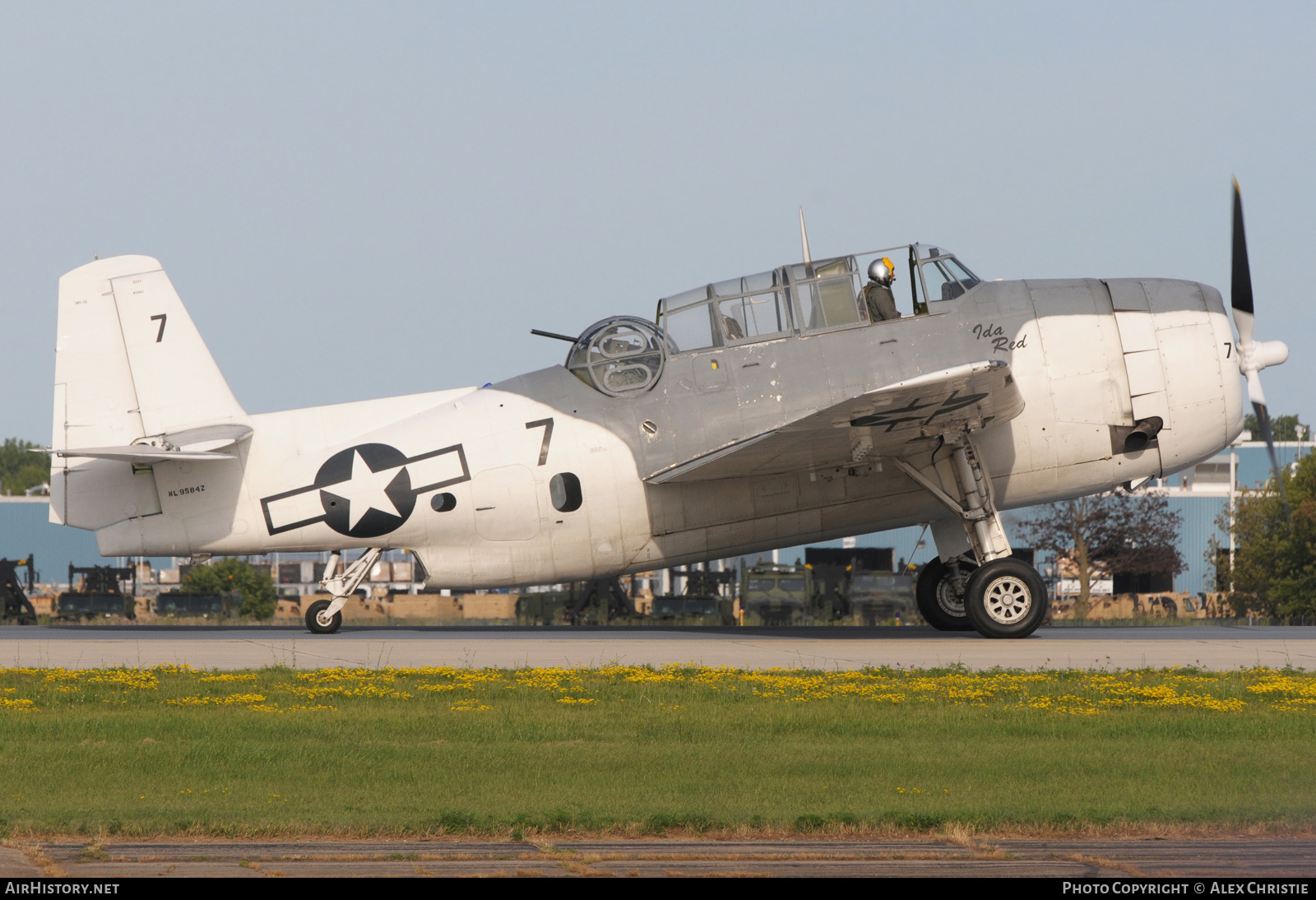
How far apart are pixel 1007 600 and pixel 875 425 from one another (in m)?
3.39

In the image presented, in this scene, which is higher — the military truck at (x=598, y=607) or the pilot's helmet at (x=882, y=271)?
the pilot's helmet at (x=882, y=271)

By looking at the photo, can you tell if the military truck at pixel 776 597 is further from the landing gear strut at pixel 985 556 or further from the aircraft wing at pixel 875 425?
the aircraft wing at pixel 875 425

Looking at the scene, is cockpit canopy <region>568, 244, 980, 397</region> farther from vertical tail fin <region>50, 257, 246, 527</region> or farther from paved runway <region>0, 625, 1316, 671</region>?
vertical tail fin <region>50, 257, 246, 527</region>

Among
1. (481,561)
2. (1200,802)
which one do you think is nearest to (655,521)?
(481,561)

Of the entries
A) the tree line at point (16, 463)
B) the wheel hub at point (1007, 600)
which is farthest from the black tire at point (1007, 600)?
the tree line at point (16, 463)

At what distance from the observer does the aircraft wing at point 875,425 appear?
15.9m

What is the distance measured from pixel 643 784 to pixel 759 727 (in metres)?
2.38

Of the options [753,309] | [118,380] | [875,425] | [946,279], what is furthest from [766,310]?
[118,380]

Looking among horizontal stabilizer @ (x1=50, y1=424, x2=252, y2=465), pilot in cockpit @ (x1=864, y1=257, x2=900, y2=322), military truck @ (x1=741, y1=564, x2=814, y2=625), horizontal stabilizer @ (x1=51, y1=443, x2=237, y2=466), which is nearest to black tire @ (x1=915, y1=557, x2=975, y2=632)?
pilot in cockpit @ (x1=864, y1=257, x2=900, y2=322)

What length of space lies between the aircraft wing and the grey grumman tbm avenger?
0.21 feet

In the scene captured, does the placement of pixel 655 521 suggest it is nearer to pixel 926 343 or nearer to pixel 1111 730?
pixel 926 343

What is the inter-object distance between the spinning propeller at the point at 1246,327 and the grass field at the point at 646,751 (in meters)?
5.44

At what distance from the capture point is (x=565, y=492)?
1820cm

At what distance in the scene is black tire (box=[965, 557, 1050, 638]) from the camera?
1784cm
